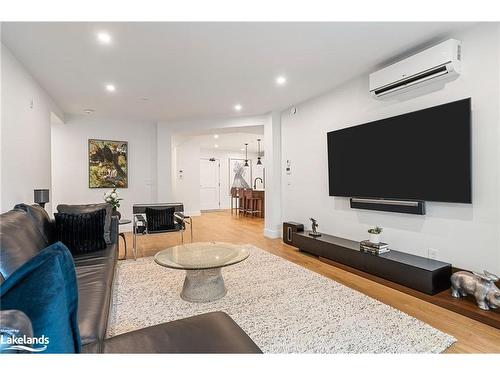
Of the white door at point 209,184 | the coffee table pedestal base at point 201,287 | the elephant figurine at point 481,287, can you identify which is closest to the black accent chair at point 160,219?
the coffee table pedestal base at point 201,287

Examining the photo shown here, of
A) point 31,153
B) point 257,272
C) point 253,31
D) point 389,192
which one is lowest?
point 257,272

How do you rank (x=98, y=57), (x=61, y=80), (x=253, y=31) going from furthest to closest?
(x=61, y=80)
(x=98, y=57)
(x=253, y=31)

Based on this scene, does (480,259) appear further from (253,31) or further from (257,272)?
(253,31)

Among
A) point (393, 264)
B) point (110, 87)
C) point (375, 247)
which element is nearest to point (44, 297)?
point (393, 264)

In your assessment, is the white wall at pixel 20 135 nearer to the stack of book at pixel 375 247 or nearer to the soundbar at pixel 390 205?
the stack of book at pixel 375 247

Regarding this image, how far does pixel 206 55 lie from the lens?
2885 mm

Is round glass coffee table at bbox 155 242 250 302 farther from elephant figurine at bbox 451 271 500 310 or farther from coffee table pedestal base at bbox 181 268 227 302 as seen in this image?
elephant figurine at bbox 451 271 500 310

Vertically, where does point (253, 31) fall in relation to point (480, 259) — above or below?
above

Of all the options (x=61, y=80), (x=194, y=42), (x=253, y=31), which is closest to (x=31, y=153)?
(x=61, y=80)

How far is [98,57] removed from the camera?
2885 millimetres

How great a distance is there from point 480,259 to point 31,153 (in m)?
4.98

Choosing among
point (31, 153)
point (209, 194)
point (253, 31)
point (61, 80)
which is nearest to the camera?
point (253, 31)

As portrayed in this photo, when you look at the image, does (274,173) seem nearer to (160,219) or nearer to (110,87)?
(160,219)

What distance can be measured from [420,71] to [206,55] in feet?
7.19
